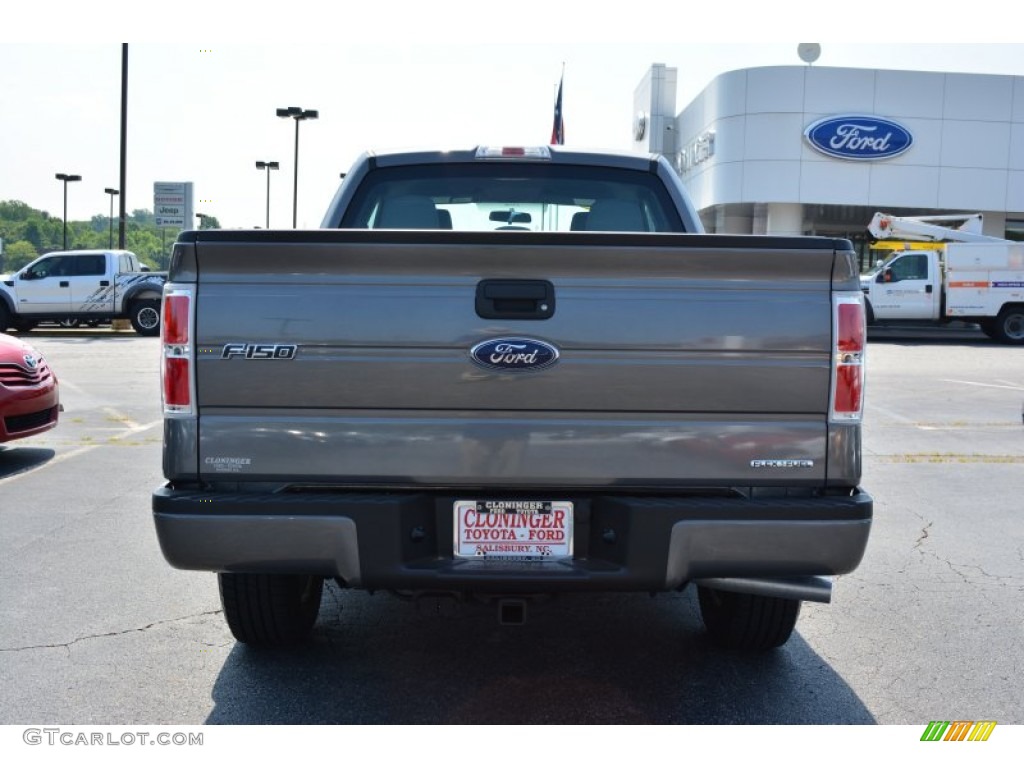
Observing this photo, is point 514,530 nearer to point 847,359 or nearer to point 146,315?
point 847,359

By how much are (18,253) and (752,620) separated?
152322 mm

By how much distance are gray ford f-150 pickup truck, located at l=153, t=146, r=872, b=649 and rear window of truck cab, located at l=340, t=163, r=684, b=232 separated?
1.89m

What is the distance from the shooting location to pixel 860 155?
36.1 meters

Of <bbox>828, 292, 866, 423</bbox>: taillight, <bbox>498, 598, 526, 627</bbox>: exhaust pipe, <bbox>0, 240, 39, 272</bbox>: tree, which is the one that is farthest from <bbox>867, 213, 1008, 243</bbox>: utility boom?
<bbox>0, 240, 39, 272</bbox>: tree

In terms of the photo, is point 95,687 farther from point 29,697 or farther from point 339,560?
point 339,560

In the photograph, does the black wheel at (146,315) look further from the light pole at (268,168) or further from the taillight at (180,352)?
the light pole at (268,168)

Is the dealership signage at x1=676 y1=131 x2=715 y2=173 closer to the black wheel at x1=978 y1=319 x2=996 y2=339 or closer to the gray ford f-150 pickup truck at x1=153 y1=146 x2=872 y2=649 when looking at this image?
the black wheel at x1=978 y1=319 x2=996 y2=339

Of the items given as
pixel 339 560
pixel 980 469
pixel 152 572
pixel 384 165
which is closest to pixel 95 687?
pixel 339 560

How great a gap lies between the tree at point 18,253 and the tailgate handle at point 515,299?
466ft

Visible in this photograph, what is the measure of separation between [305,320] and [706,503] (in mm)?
1338

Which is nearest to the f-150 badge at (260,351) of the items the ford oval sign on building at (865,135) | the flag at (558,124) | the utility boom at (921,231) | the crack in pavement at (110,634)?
the crack in pavement at (110,634)

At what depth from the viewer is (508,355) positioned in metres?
3.15

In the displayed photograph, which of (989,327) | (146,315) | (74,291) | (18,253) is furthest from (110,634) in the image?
(18,253)
